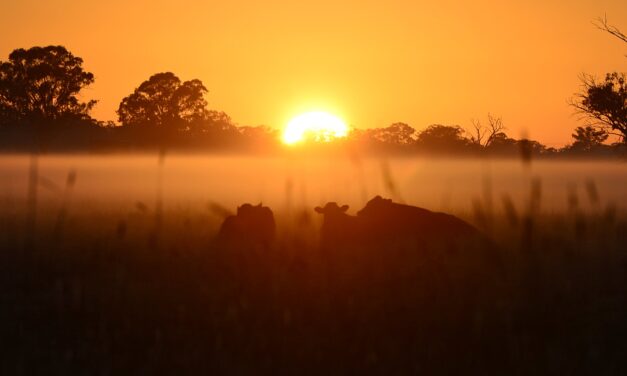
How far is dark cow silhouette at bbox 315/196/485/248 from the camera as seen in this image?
41.1ft

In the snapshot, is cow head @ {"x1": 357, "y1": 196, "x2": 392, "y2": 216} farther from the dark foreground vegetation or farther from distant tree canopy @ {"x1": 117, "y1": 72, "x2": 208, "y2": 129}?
distant tree canopy @ {"x1": 117, "y1": 72, "x2": 208, "y2": 129}

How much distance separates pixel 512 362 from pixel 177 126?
172 ft

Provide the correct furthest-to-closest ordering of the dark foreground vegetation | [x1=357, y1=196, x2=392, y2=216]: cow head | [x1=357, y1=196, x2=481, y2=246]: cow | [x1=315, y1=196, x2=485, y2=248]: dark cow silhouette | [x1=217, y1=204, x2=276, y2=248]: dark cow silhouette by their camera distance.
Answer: [x1=357, y1=196, x2=392, y2=216]: cow head
[x1=357, y1=196, x2=481, y2=246]: cow
[x1=315, y1=196, x2=485, y2=248]: dark cow silhouette
[x1=217, y1=204, x2=276, y2=248]: dark cow silhouette
the dark foreground vegetation

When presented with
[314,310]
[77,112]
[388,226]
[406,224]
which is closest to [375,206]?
[388,226]

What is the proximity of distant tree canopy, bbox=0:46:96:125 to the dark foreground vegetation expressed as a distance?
43893 mm

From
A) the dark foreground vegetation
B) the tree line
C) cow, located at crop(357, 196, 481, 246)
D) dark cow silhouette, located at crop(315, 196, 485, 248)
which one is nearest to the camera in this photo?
the dark foreground vegetation

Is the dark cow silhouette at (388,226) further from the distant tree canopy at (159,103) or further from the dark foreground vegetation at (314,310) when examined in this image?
the distant tree canopy at (159,103)

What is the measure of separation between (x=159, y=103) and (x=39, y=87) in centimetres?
870

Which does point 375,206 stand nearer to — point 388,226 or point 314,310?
point 388,226

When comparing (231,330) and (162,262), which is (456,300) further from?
(162,262)

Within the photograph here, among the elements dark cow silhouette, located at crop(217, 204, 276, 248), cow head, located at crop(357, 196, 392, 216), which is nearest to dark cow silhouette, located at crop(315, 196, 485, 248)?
cow head, located at crop(357, 196, 392, 216)

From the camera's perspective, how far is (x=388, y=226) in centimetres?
1338

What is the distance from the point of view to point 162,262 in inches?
387

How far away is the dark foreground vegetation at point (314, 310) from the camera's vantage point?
5.88 m
